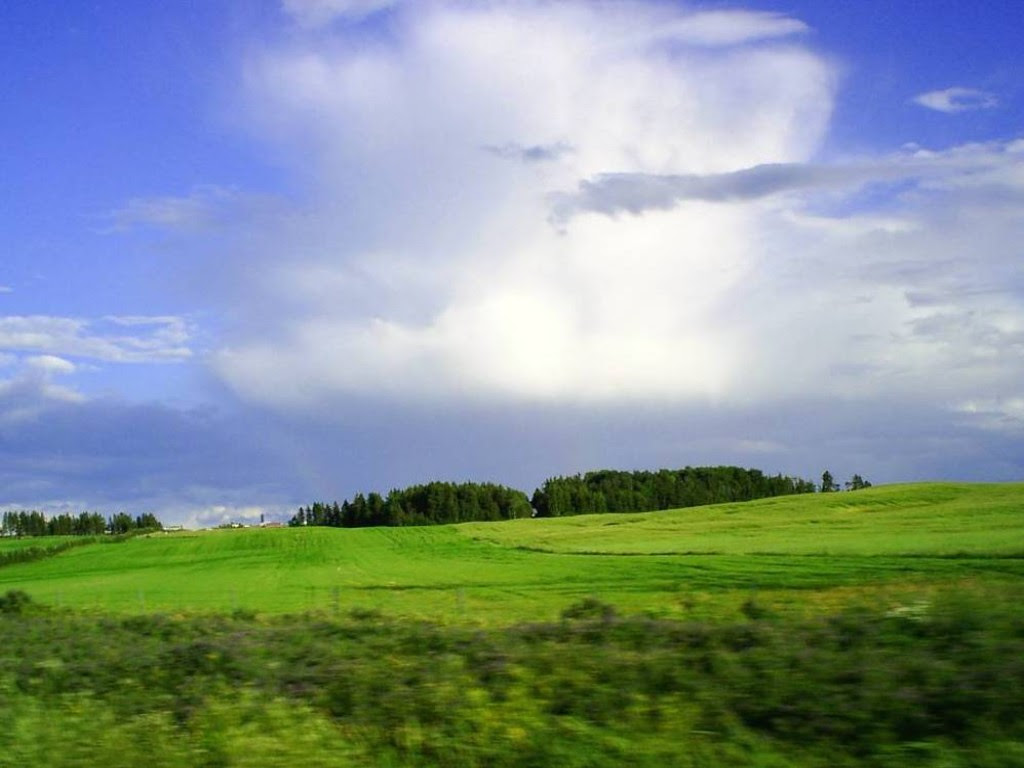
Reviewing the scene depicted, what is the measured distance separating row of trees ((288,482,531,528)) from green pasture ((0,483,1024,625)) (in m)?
46.7

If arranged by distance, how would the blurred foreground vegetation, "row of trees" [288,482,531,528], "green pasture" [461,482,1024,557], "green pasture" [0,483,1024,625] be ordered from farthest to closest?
"row of trees" [288,482,531,528], "green pasture" [461,482,1024,557], "green pasture" [0,483,1024,625], the blurred foreground vegetation

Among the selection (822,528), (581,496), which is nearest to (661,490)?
(581,496)

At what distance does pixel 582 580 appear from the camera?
4369 cm

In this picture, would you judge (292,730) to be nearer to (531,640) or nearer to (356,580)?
(531,640)

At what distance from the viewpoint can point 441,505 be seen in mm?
157625

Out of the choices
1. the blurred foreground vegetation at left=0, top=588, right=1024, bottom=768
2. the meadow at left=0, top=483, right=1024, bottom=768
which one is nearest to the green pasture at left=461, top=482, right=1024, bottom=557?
the meadow at left=0, top=483, right=1024, bottom=768

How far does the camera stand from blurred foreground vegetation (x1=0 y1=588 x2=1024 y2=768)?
7.64 m

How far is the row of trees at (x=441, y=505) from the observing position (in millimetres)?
155875

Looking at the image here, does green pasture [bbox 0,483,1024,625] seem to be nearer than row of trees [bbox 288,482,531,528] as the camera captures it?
Yes

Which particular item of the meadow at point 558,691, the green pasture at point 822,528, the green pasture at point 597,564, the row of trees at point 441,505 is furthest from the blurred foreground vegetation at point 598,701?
the row of trees at point 441,505

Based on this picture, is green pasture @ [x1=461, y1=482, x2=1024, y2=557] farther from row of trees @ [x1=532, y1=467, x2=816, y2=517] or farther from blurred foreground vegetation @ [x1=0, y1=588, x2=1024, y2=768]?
row of trees @ [x1=532, y1=467, x2=816, y2=517]

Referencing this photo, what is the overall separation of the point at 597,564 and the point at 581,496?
10682 centimetres

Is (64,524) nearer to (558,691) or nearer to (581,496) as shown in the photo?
(581,496)

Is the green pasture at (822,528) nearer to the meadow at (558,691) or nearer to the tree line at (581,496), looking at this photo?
the meadow at (558,691)
